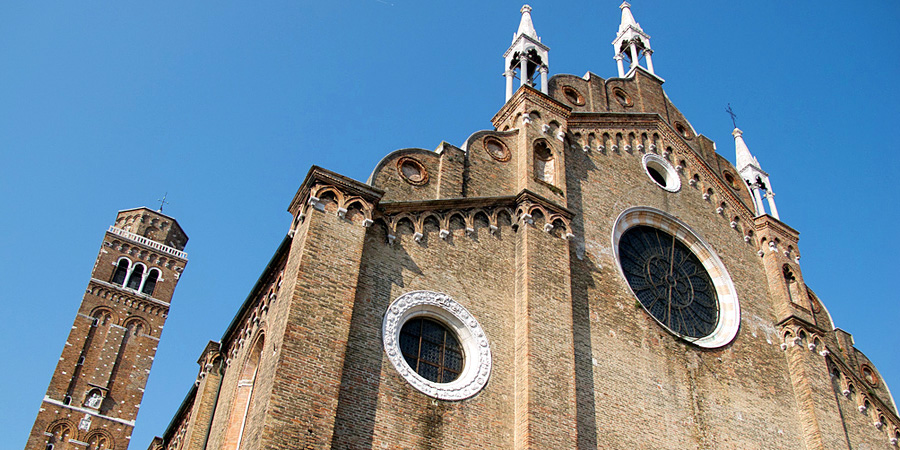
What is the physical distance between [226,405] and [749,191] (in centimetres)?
1528

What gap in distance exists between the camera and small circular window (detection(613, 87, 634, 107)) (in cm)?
2120

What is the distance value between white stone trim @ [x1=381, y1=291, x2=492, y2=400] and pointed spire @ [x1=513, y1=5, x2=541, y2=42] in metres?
8.75

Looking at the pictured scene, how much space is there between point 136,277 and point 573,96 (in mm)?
29314

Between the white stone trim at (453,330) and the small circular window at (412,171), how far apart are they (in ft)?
8.52

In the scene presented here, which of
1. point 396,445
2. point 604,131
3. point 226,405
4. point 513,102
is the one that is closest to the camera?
point 396,445

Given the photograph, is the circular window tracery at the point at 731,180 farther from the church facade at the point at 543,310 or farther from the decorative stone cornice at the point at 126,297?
the decorative stone cornice at the point at 126,297

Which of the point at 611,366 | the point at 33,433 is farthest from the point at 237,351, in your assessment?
the point at 33,433

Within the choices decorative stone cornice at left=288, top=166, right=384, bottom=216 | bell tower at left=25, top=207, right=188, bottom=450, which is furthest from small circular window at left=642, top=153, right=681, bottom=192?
bell tower at left=25, top=207, right=188, bottom=450

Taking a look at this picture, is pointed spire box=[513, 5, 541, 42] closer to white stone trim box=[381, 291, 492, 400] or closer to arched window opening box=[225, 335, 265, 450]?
white stone trim box=[381, 291, 492, 400]

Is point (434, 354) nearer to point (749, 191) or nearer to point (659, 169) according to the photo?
point (659, 169)

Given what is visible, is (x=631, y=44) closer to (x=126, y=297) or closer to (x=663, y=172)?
(x=663, y=172)

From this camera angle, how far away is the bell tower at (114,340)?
3478 cm

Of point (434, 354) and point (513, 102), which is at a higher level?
point (513, 102)

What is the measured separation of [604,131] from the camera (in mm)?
19469
